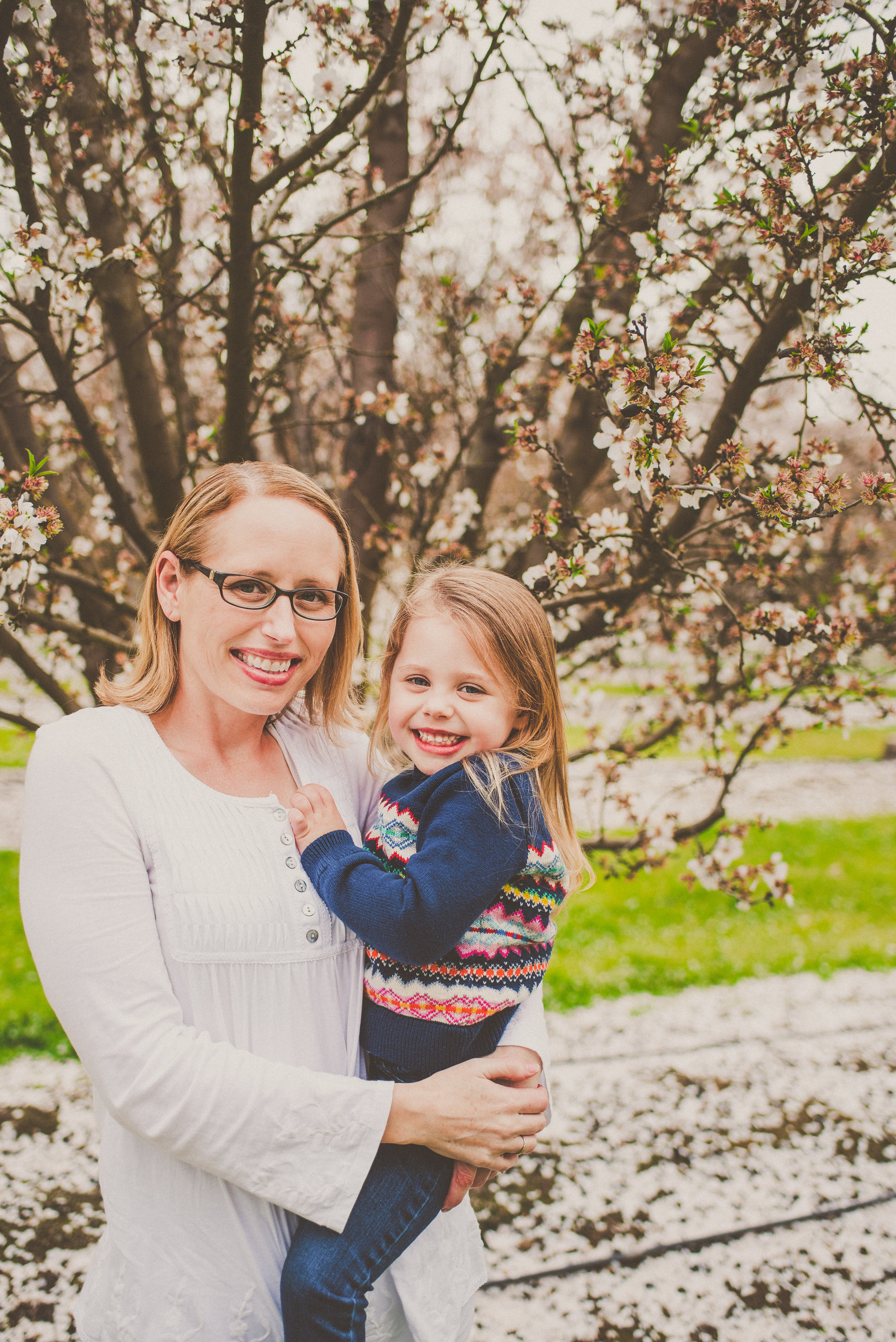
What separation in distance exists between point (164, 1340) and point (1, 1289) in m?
1.74

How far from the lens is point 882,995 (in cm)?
512

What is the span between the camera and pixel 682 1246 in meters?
2.91

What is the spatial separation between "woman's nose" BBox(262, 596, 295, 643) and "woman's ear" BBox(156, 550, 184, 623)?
21 cm

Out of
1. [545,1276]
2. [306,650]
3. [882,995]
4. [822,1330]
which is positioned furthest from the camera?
[882,995]

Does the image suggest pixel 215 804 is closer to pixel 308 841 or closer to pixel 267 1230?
pixel 308 841

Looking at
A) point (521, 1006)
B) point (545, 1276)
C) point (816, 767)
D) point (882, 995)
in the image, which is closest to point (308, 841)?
point (521, 1006)

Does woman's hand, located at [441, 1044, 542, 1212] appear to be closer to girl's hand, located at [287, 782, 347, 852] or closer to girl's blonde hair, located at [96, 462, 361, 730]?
girl's hand, located at [287, 782, 347, 852]

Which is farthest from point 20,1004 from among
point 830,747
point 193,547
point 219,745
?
point 830,747

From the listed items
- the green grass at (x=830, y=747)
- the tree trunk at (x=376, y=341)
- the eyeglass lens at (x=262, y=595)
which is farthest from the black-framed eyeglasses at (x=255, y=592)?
the green grass at (x=830, y=747)

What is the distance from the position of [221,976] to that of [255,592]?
26.2 inches

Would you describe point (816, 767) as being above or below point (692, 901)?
above

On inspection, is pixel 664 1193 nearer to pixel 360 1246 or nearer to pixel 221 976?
pixel 360 1246

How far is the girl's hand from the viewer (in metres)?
1.59

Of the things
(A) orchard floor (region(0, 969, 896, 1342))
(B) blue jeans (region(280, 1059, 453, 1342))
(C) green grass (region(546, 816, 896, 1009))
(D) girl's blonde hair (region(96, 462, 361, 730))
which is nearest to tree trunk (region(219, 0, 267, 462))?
(D) girl's blonde hair (region(96, 462, 361, 730))
